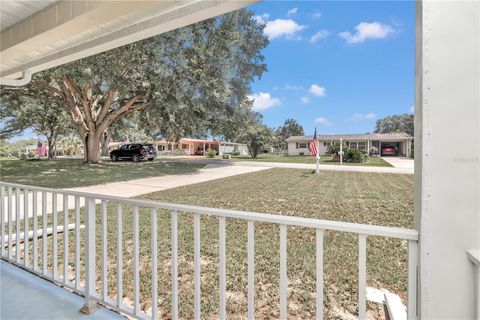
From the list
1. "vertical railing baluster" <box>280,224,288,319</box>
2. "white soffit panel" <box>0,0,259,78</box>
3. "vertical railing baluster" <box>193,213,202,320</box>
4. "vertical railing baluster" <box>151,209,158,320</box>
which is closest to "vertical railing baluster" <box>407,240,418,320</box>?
"vertical railing baluster" <box>280,224,288,319</box>

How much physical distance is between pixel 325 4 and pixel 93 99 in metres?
12.4

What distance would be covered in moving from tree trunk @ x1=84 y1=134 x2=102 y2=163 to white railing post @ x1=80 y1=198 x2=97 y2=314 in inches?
526

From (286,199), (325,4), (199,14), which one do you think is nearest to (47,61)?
(199,14)

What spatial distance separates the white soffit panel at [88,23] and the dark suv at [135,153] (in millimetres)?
14907

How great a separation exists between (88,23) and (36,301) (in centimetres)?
218

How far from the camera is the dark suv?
17859 millimetres

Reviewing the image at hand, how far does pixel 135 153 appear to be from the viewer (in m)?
17.9

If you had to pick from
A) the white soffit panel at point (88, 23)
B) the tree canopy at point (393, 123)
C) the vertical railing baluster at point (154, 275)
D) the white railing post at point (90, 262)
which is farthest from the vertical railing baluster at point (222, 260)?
the tree canopy at point (393, 123)

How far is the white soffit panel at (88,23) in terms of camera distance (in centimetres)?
201

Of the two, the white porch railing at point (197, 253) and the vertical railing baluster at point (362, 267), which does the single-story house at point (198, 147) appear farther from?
the vertical railing baluster at point (362, 267)

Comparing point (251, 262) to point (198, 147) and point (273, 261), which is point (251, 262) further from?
point (198, 147)

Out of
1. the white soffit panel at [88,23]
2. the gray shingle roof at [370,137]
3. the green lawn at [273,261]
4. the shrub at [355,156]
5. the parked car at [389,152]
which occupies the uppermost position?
the gray shingle roof at [370,137]

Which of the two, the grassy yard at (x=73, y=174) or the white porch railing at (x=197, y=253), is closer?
the white porch railing at (x=197, y=253)

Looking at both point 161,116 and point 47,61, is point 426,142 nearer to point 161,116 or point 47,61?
point 47,61
